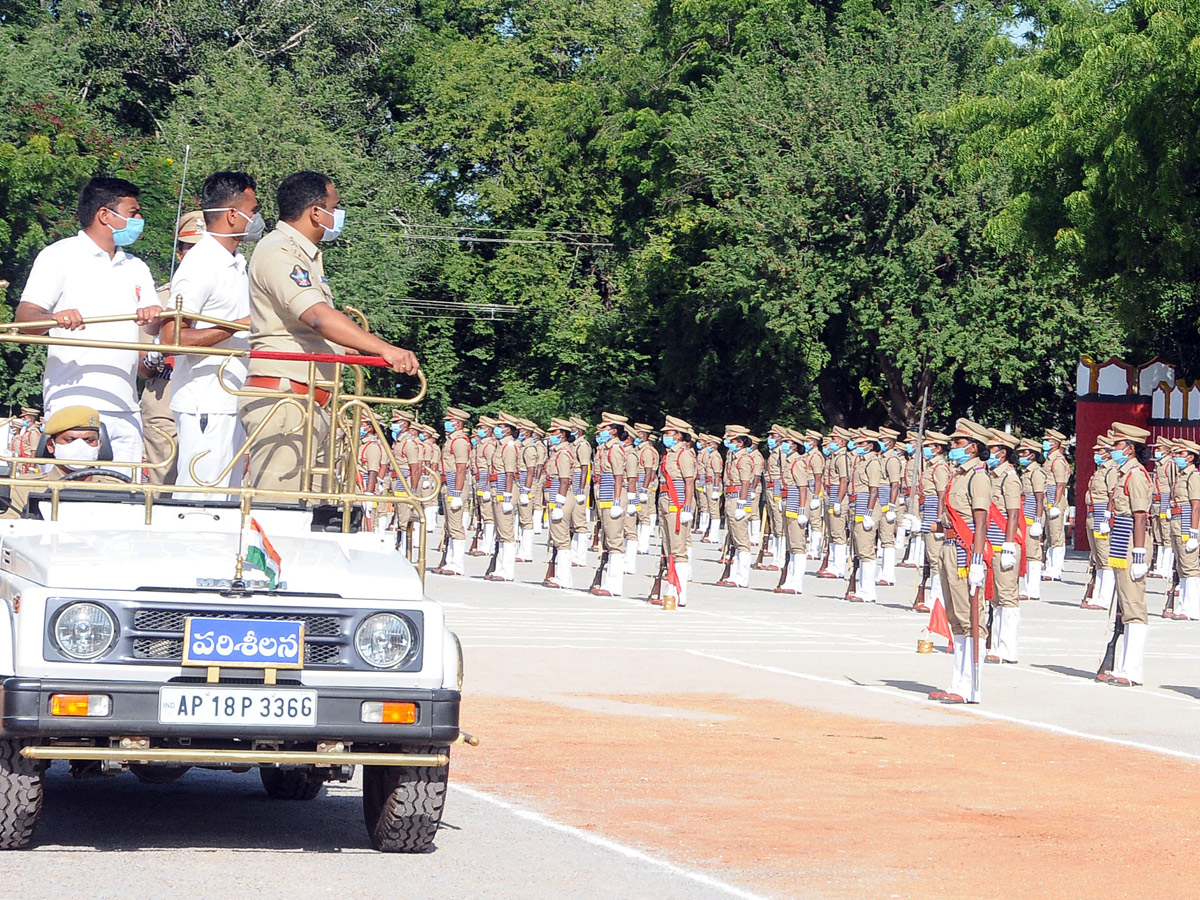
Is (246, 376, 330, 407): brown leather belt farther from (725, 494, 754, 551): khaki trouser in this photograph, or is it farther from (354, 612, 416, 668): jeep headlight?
(725, 494, 754, 551): khaki trouser

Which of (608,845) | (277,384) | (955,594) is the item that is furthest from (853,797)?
(955,594)

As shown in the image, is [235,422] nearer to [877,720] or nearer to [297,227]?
[297,227]

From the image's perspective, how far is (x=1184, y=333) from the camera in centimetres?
3962

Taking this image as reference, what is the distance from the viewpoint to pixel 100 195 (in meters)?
9.41

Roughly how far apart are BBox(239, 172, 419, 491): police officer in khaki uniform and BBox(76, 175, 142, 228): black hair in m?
0.97

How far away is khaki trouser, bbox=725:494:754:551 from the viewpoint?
26.8m

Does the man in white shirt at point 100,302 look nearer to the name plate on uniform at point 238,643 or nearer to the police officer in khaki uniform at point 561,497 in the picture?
the name plate on uniform at point 238,643

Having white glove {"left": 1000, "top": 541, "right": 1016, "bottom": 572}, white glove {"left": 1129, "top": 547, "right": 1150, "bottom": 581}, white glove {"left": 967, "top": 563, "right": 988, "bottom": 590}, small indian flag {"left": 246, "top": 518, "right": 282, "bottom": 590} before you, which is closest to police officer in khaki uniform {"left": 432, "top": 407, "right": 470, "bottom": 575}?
white glove {"left": 1000, "top": 541, "right": 1016, "bottom": 572}

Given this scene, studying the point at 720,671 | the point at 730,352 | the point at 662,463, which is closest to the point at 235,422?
the point at 720,671

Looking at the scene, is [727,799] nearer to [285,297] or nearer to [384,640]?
[384,640]

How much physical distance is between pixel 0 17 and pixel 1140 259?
32.8 m

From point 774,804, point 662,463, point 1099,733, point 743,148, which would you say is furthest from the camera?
point 743,148

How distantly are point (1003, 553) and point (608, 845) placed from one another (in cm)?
1039

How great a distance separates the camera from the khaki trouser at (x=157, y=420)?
9.43 metres
